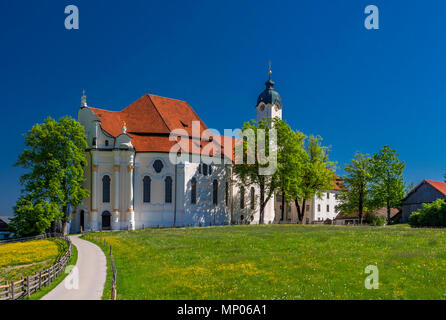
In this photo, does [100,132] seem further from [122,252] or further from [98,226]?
[122,252]

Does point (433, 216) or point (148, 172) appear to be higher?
point (148, 172)

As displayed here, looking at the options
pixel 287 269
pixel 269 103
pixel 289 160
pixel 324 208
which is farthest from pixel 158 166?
pixel 324 208

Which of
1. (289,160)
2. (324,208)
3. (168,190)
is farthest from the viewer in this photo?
(324,208)

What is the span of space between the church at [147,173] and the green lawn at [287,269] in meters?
24.7

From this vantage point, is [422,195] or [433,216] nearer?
[433,216]

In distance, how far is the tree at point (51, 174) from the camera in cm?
4831

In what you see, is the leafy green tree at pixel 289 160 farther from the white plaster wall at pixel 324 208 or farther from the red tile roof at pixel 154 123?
the white plaster wall at pixel 324 208

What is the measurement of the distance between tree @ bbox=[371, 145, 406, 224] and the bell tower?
1998 centimetres

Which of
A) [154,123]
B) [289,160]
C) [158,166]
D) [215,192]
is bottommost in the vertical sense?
[215,192]

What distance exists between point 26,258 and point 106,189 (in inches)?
906

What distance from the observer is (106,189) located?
56188 mm

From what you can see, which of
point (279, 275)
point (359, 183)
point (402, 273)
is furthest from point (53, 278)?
point (359, 183)

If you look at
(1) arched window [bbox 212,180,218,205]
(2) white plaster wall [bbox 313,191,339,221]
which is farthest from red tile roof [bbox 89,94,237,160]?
(2) white plaster wall [bbox 313,191,339,221]

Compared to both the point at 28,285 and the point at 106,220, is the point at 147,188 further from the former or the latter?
the point at 28,285
